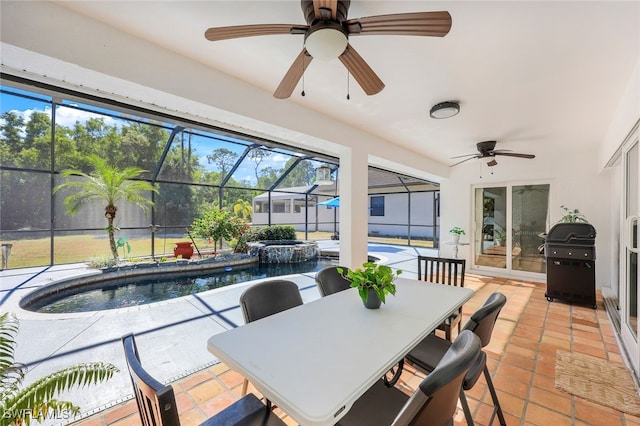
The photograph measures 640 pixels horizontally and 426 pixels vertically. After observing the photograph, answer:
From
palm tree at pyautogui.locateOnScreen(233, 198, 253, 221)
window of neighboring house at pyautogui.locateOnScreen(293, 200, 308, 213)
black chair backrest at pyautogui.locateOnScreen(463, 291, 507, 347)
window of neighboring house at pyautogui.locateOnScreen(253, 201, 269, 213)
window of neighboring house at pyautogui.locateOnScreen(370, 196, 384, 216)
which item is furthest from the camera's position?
window of neighboring house at pyautogui.locateOnScreen(370, 196, 384, 216)

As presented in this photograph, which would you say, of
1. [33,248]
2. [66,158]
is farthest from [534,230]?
[33,248]

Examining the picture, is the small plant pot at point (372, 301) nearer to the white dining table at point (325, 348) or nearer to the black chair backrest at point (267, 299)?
the white dining table at point (325, 348)

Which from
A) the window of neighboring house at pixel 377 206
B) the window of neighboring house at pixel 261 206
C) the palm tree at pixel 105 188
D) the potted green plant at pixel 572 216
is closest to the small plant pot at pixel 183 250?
the palm tree at pixel 105 188

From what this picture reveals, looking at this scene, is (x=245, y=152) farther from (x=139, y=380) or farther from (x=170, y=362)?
(x=139, y=380)

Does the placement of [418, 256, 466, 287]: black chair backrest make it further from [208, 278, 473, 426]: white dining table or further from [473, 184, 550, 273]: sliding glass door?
[473, 184, 550, 273]: sliding glass door

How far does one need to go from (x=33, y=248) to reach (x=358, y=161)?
681 cm

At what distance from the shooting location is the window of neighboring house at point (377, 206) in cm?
1304

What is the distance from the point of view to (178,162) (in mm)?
6777

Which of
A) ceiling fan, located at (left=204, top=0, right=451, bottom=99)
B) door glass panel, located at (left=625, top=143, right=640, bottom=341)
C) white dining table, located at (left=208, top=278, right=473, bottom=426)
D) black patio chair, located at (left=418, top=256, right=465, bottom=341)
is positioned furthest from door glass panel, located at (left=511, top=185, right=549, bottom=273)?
ceiling fan, located at (left=204, top=0, right=451, bottom=99)

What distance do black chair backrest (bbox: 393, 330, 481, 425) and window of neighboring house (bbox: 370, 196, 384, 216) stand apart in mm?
12318

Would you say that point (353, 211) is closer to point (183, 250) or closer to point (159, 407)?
point (159, 407)

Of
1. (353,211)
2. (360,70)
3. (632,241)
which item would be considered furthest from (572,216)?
(360,70)

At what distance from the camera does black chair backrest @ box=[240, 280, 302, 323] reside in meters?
1.72

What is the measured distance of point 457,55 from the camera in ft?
6.53
